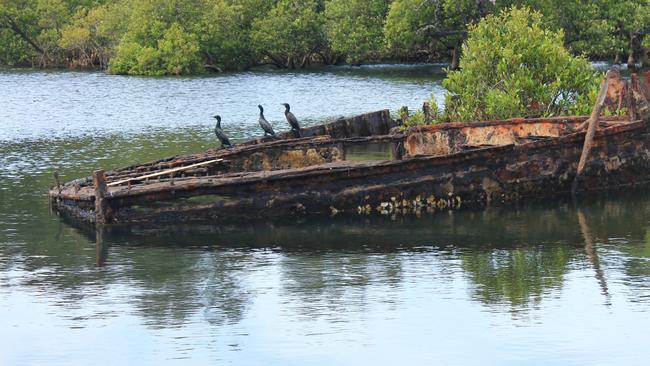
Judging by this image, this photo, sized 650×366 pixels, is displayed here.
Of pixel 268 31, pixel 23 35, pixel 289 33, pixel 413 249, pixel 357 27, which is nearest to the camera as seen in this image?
pixel 413 249

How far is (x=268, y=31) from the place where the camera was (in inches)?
3063

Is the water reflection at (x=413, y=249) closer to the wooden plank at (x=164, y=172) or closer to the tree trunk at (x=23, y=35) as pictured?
the wooden plank at (x=164, y=172)

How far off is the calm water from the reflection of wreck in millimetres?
505

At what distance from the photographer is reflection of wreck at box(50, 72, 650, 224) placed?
77.4 feet

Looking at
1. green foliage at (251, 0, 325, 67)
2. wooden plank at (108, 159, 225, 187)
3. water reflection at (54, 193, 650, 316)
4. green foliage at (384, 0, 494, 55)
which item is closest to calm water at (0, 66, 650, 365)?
water reflection at (54, 193, 650, 316)

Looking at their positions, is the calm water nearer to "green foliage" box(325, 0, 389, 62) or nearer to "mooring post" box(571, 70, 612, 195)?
"mooring post" box(571, 70, 612, 195)

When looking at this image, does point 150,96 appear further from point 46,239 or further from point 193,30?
point 46,239

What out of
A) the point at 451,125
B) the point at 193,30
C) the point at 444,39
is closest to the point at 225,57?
the point at 193,30

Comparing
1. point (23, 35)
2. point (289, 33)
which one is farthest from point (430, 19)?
point (23, 35)

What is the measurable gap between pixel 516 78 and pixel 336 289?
1172cm

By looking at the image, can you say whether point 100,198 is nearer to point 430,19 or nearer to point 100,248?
point 100,248

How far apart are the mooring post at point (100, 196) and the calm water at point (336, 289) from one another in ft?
1.48

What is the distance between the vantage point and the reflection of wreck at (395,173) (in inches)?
928

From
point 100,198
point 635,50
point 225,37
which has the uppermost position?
point 225,37
